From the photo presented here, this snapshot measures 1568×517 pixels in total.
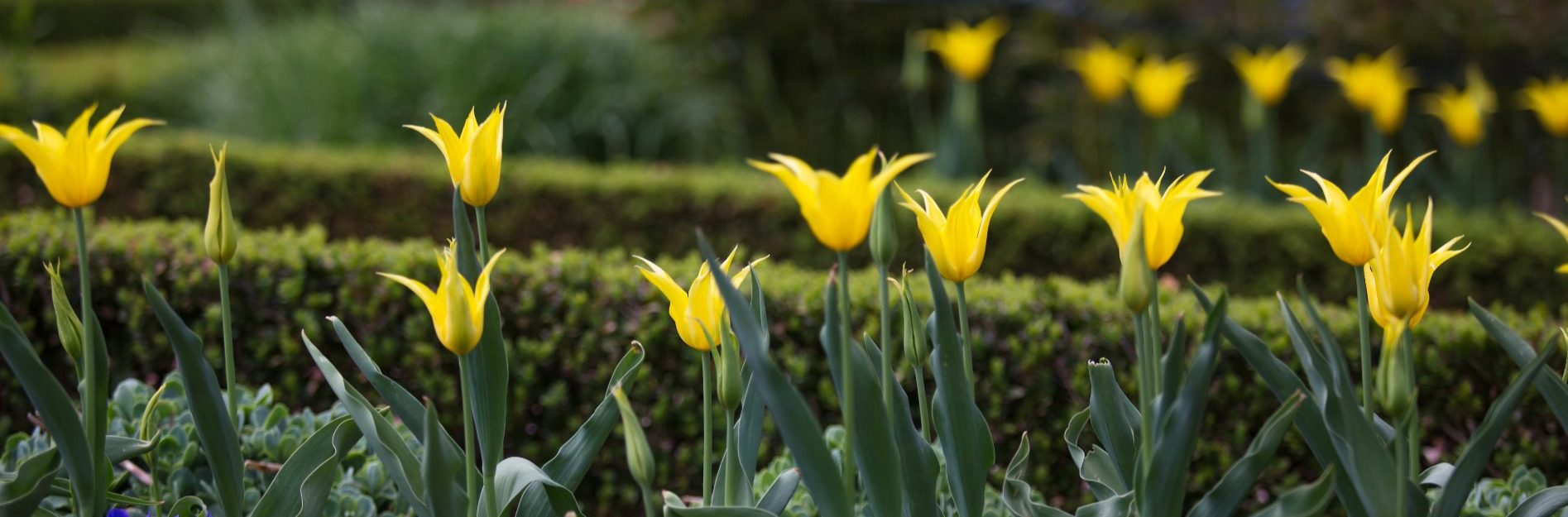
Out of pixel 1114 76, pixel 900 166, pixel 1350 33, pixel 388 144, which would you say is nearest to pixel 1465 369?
pixel 900 166

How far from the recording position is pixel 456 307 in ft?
4.67

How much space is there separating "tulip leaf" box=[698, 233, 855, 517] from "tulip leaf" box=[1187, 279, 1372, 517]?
1.78 feet

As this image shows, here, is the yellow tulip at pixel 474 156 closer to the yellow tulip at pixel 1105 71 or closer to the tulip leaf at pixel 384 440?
the tulip leaf at pixel 384 440

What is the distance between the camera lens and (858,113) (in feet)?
22.8

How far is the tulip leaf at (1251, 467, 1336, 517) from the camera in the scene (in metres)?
1.40

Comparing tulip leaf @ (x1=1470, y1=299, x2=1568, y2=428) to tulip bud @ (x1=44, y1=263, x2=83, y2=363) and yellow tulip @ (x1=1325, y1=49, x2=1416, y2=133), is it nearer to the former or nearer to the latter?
tulip bud @ (x1=44, y1=263, x2=83, y2=363)

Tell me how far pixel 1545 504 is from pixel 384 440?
1.55 meters

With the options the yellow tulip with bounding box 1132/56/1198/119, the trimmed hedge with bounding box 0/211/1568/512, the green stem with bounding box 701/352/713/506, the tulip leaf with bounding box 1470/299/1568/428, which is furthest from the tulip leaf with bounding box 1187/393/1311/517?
the yellow tulip with bounding box 1132/56/1198/119

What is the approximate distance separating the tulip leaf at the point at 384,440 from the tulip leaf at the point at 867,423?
0.57 metres

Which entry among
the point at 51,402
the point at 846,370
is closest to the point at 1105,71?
the point at 846,370

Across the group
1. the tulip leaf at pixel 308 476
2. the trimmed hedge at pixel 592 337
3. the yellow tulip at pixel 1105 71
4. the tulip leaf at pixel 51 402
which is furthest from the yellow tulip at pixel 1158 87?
the tulip leaf at pixel 51 402

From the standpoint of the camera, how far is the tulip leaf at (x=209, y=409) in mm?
1507

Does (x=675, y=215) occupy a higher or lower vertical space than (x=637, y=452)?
lower

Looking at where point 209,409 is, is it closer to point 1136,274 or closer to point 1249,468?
point 1136,274
